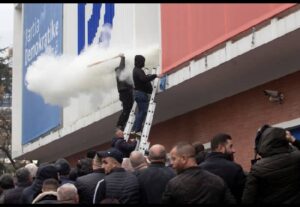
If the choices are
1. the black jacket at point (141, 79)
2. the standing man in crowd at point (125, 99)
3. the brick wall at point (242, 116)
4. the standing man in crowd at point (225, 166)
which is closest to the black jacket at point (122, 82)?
the standing man in crowd at point (125, 99)

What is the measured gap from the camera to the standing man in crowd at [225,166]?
563cm

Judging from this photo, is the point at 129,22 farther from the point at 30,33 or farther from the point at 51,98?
the point at 30,33

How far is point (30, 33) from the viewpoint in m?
23.7

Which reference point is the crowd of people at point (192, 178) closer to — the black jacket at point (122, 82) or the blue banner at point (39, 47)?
the black jacket at point (122, 82)

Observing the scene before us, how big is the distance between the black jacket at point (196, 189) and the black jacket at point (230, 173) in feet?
1.69

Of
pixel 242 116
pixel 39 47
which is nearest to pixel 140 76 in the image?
pixel 242 116

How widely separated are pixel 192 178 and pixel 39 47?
57.9ft

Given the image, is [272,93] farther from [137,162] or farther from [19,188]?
[19,188]

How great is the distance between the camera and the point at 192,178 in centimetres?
506

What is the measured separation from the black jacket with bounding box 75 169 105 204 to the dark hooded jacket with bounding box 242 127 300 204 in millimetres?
1889

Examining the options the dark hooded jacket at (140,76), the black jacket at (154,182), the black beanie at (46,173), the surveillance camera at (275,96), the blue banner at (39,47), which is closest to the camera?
the black jacket at (154,182)

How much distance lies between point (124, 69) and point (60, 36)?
22.9 ft

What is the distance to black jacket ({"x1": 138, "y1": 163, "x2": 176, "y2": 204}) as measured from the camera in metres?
6.02

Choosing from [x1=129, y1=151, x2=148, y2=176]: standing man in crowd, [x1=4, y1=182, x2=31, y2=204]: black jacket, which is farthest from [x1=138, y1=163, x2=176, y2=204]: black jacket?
[x1=4, y1=182, x2=31, y2=204]: black jacket
